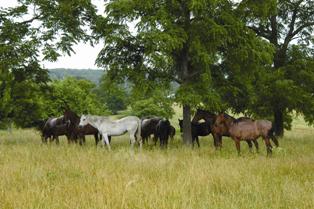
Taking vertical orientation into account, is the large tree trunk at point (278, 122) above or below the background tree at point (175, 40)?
below

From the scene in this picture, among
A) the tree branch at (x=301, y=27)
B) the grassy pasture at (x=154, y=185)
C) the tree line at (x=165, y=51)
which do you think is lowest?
the grassy pasture at (x=154, y=185)

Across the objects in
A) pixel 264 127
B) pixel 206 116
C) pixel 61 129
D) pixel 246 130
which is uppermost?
pixel 206 116

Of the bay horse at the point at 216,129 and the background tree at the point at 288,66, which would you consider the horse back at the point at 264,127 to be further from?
the background tree at the point at 288,66

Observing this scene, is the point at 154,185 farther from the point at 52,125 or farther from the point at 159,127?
the point at 52,125

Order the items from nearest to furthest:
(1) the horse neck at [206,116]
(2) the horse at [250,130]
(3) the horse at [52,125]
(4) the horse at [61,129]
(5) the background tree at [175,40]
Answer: (2) the horse at [250,130] < (5) the background tree at [175,40] < (1) the horse neck at [206,116] < (4) the horse at [61,129] < (3) the horse at [52,125]

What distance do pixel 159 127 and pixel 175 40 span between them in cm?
576

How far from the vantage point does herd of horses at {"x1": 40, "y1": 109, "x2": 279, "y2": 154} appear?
52.1 feet

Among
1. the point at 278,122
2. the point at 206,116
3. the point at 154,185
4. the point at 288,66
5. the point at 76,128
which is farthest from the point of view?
the point at 278,122

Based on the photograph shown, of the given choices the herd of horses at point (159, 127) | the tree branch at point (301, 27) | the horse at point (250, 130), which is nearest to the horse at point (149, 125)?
the herd of horses at point (159, 127)

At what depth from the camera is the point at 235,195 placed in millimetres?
7766

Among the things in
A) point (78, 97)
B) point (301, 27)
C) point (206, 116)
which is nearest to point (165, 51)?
point (206, 116)

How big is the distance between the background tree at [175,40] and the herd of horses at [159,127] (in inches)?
42.2

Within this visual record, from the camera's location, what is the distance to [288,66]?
2612cm

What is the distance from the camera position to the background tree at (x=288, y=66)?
80.7ft
